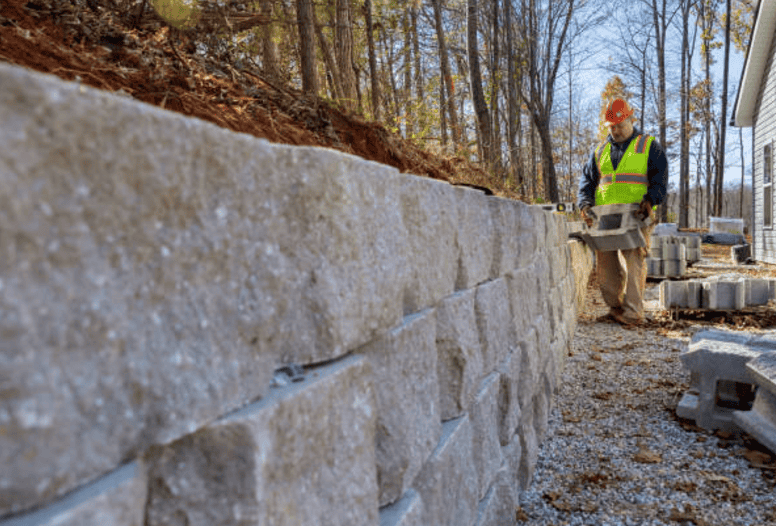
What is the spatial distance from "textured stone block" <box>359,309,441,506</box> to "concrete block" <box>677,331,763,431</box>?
2.94 meters

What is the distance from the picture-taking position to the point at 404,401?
158cm

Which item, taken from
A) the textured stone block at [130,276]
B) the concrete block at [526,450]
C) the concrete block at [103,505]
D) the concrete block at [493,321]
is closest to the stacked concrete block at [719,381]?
the concrete block at [526,450]

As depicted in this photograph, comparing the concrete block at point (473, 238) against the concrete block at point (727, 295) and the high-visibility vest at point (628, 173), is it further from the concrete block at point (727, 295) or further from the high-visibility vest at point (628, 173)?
the concrete block at point (727, 295)

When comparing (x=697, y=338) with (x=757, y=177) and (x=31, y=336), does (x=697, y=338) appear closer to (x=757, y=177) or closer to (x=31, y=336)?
(x=31, y=336)

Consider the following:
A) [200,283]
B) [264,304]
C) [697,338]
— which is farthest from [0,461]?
[697,338]

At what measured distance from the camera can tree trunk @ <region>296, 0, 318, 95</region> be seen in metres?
4.46

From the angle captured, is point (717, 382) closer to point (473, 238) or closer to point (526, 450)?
point (526, 450)

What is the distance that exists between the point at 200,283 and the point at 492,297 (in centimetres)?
201

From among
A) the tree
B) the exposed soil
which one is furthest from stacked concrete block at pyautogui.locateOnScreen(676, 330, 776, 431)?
the tree

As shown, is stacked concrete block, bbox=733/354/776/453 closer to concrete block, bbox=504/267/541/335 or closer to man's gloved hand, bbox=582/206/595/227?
concrete block, bbox=504/267/541/335

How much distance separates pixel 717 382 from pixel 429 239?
10.3 ft

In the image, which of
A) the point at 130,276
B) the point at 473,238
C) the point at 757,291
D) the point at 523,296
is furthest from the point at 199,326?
the point at 757,291

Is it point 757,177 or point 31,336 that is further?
point 757,177

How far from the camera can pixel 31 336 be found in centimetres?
64
